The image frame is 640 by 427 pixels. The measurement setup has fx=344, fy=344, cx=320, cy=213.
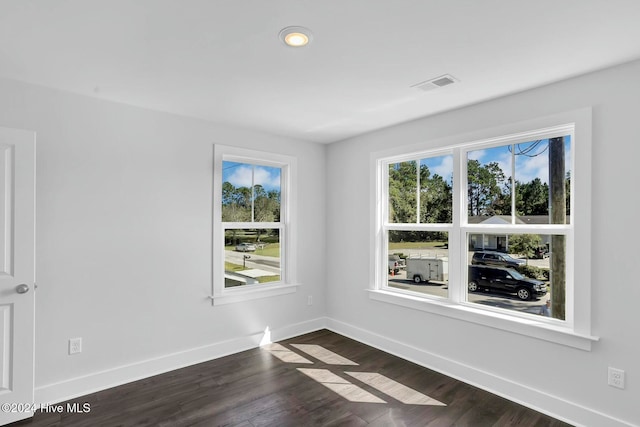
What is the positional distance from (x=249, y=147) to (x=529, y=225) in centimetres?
283

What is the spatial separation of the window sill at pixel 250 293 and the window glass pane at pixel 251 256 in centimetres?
7

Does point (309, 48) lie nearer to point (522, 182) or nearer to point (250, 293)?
point (522, 182)

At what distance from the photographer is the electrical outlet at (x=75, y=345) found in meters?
2.76

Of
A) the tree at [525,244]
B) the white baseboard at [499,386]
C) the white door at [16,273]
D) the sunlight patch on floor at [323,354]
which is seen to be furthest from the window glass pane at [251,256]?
the tree at [525,244]

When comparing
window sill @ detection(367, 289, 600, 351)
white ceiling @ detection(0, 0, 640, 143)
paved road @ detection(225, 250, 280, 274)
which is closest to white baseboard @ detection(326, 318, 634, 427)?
window sill @ detection(367, 289, 600, 351)

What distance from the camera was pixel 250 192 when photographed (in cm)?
397

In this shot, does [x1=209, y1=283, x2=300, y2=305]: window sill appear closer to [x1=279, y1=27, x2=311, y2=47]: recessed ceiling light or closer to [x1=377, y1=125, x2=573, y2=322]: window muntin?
[x1=377, y1=125, x2=573, y2=322]: window muntin

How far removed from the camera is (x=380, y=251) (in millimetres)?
3979

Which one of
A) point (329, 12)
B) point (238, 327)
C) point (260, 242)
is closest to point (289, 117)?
A: point (260, 242)

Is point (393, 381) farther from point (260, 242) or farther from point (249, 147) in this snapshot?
point (249, 147)

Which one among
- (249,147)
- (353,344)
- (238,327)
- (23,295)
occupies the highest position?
(249,147)

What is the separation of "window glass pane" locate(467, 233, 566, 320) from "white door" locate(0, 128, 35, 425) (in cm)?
353

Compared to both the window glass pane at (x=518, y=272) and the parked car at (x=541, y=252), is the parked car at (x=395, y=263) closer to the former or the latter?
the window glass pane at (x=518, y=272)

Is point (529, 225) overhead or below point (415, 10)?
below
